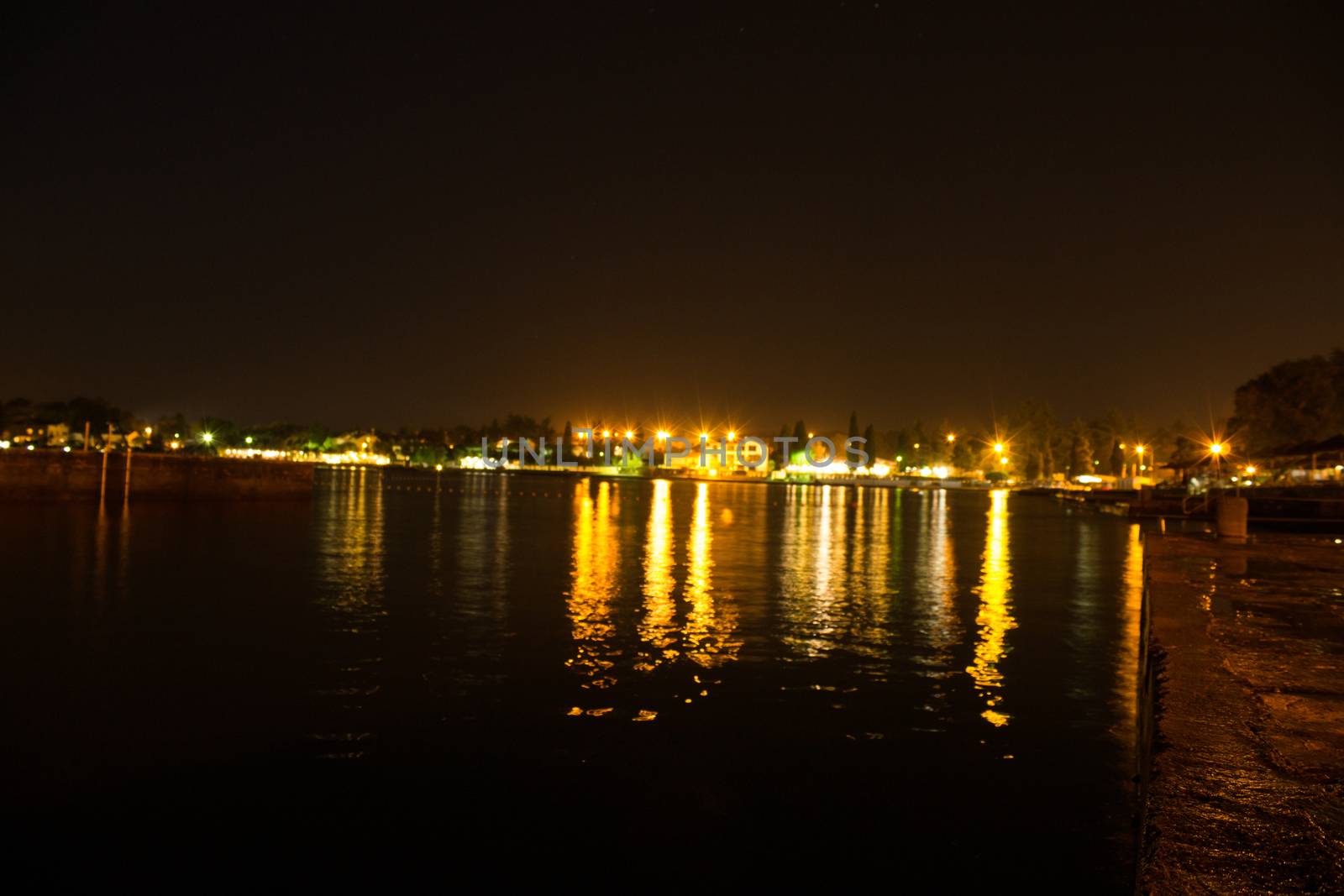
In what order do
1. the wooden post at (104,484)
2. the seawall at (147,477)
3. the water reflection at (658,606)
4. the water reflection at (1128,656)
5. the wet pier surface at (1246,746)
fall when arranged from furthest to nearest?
the wooden post at (104,484) < the seawall at (147,477) < the water reflection at (658,606) < the water reflection at (1128,656) < the wet pier surface at (1246,746)

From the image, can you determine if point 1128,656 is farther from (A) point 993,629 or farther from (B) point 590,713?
(B) point 590,713

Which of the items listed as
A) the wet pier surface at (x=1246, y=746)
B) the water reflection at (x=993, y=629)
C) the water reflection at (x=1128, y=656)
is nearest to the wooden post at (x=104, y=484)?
the water reflection at (x=993, y=629)

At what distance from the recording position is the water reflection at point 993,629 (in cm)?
973

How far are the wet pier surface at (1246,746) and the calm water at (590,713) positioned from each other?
0.98 meters

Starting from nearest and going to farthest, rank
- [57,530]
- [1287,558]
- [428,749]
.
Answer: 1. [428,749]
2. [1287,558]
3. [57,530]

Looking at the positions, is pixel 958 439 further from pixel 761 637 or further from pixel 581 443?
pixel 761 637

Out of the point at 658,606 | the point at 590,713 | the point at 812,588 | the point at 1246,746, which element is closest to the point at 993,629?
the point at 812,588

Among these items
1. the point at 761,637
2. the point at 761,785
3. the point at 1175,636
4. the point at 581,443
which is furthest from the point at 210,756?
the point at 581,443

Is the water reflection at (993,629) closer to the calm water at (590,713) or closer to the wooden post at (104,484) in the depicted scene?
the calm water at (590,713)

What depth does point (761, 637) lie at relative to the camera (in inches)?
495

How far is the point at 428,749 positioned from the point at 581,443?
189963mm

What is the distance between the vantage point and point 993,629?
44.8 feet

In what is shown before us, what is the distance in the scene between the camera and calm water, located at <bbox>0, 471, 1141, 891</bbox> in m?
6.47

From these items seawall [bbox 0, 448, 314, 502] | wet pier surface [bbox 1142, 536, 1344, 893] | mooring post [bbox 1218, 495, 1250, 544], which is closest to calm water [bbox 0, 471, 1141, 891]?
wet pier surface [bbox 1142, 536, 1344, 893]
